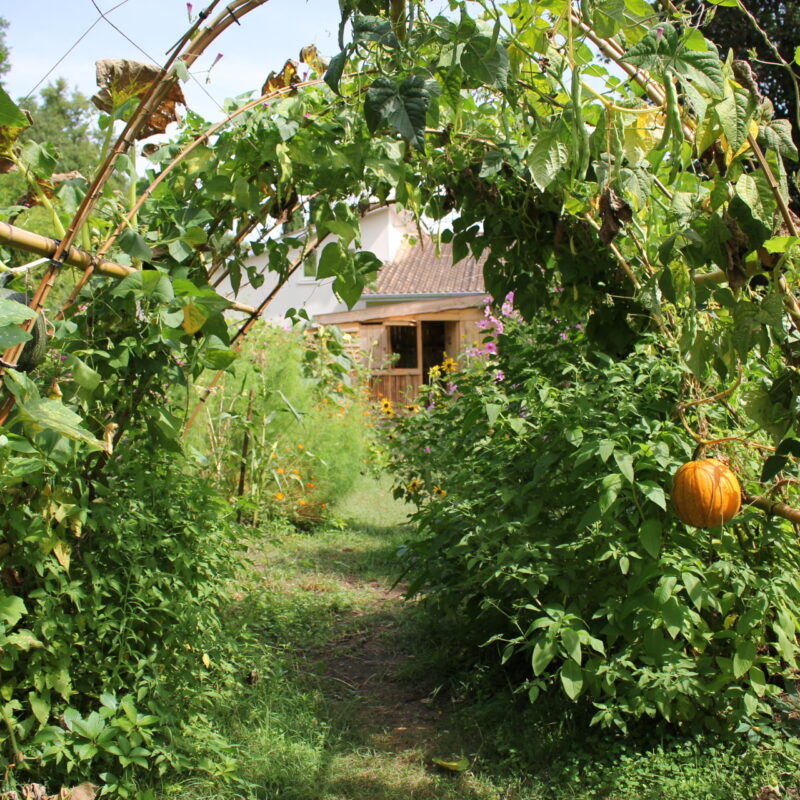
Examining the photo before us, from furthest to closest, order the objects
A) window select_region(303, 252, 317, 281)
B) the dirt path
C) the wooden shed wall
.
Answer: the wooden shed wall < the dirt path < window select_region(303, 252, 317, 281)

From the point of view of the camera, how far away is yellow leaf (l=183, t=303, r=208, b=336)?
1.73 m

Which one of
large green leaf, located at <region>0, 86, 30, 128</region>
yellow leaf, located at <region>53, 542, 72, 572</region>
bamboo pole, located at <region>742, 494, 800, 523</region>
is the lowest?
yellow leaf, located at <region>53, 542, 72, 572</region>

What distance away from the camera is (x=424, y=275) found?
59.6 ft

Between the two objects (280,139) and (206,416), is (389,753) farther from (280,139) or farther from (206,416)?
(206,416)

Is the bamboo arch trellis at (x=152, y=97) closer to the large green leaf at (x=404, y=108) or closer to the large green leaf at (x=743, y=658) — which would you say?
the large green leaf at (x=404, y=108)

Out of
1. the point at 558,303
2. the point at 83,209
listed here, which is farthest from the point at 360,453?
the point at 83,209

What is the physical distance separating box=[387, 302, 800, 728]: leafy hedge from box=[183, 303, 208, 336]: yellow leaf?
3.31 ft

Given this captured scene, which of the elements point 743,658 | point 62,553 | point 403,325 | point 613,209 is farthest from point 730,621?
point 403,325

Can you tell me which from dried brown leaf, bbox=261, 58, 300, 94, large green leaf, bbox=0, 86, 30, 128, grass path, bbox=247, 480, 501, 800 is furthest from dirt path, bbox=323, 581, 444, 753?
large green leaf, bbox=0, 86, 30, 128

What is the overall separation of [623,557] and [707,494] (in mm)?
305

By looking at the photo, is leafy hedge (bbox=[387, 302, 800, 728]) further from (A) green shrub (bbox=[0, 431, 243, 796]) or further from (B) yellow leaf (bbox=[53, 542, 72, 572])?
(B) yellow leaf (bbox=[53, 542, 72, 572])

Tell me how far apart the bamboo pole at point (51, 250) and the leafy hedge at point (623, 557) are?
3.96ft

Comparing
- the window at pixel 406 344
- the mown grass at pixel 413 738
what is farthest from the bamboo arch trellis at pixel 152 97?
the window at pixel 406 344

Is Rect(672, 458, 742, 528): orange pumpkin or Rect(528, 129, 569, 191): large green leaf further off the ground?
Rect(528, 129, 569, 191): large green leaf
